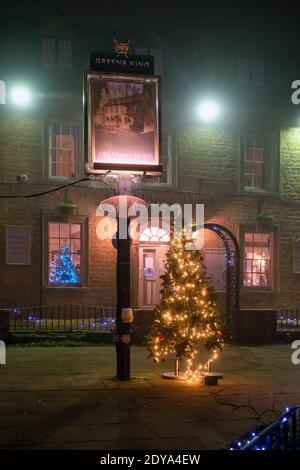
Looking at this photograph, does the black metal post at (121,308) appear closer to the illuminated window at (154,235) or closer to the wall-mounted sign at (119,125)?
the wall-mounted sign at (119,125)

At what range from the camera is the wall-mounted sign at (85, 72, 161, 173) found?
1209cm

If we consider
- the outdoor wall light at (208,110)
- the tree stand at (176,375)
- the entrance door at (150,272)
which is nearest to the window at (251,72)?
the outdoor wall light at (208,110)

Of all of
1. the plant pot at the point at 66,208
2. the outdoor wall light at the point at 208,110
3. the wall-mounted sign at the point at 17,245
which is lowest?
the wall-mounted sign at the point at 17,245

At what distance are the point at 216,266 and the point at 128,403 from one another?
37.5ft

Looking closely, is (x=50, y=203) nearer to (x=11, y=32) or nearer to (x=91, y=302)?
(x=91, y=302)

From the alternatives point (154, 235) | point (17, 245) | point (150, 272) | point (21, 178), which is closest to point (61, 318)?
point (17, 245)

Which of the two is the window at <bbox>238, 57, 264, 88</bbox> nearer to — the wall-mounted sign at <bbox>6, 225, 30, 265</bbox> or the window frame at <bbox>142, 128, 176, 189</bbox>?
the window frame at <bbox>142, 128, 176, 189</bbox>

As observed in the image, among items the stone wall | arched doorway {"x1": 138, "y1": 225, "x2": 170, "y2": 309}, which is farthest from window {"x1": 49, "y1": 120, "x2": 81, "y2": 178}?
arched doorway {"x1": 138, "y1": 225, "x2": 170, "y2": 309}

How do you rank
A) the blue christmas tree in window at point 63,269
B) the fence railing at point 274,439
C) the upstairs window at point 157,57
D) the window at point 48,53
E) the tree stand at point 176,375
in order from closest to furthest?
the fence railing at point 274,439 → the tree stand at point 176,375 → the blue christmas tree in window at point 63,269 → the window at point 48,53 → the upstairs window at point 157,57

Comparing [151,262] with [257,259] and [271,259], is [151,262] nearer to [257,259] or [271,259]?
[257,259]

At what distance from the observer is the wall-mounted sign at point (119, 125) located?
12086 millimetres

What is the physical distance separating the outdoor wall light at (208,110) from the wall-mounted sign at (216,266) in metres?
4.43

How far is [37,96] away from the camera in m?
19.6
